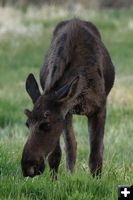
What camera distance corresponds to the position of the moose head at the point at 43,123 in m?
5.70

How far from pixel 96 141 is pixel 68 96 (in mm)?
945

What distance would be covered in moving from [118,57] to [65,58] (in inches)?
679

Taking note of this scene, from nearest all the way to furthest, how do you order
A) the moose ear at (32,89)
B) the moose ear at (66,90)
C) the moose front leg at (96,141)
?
the moose ear at (66,90) < the moose ear at (32,89) < the moose front leg at (96,141)

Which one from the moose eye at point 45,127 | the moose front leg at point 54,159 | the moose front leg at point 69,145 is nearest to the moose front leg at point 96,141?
the moose front leg at point 54,159

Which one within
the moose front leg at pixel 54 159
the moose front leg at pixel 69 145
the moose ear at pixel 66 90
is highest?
the moose ear at pixel 66 90

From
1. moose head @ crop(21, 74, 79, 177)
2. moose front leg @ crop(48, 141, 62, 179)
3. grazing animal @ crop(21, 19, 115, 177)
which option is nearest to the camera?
moose head @ crop(21, 74, 79, 177)

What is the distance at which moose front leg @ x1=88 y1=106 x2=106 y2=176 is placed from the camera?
22.5 feet

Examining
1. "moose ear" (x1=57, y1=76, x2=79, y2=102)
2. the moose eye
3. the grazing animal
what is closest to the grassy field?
the grazing animal

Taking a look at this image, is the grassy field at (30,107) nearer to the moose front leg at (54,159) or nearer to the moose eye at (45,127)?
the moose front leg at (54,159)

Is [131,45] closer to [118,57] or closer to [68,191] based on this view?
[118,57]

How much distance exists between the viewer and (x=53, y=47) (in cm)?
703

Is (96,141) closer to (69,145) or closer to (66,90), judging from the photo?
(69,145)

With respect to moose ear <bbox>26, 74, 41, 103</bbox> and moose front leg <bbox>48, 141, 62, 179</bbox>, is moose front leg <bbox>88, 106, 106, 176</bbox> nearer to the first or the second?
moose front leg <bbox>48, 141, 62, 179</bbox>

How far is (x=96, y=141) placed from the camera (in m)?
6.89
